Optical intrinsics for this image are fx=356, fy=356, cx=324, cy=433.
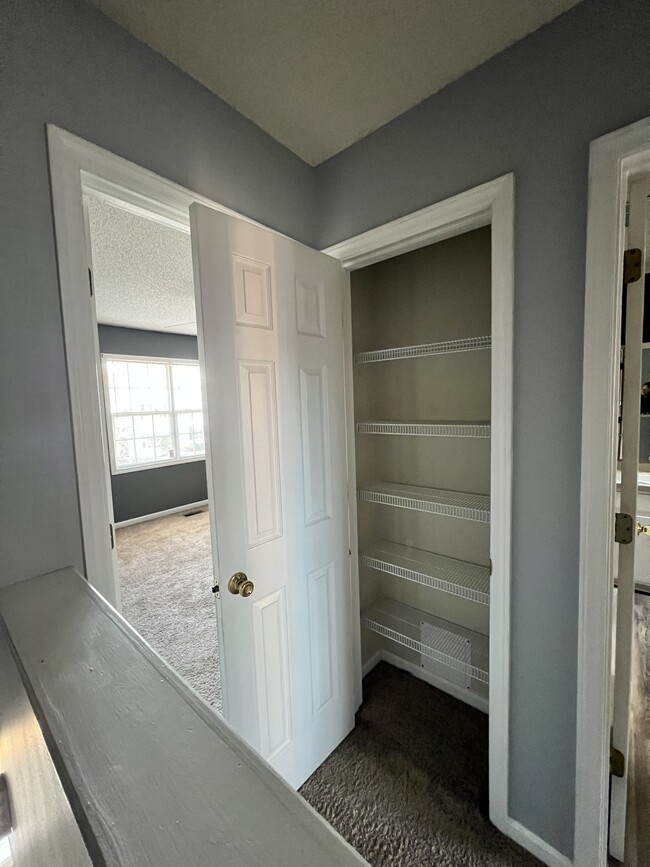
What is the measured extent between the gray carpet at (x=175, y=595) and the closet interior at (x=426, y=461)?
1009 mm

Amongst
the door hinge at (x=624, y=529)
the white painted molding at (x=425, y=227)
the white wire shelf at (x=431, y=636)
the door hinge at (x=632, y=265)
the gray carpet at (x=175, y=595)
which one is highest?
the white painted molding at (x=425, y=227)

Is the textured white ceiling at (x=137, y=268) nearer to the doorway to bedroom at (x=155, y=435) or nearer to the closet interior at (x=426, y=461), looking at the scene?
the doorway to bedroom at (x=155, y=435)

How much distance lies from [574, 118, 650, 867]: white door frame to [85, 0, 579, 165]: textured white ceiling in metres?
0.47

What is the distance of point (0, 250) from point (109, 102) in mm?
516

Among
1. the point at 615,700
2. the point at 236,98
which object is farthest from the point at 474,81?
the point at 615,700

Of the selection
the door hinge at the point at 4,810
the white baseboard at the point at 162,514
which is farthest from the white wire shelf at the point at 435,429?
the white baseboard at the point at 162,514

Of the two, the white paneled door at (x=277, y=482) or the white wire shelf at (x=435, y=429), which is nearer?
the white paneled door at (x=277, y=482)

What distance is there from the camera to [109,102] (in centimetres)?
94

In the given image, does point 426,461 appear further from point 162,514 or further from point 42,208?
point 162,514

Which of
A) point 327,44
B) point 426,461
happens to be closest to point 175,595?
point 426,461

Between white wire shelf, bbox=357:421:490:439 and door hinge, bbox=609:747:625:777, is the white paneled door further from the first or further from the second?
door hinge, bbox=609:747:625:777

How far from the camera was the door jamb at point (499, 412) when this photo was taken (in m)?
1.10

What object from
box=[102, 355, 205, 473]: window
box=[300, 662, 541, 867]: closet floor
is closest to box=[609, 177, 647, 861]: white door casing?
box=[300, 662, 541, 867]: closet floor

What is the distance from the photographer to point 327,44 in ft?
3.31
